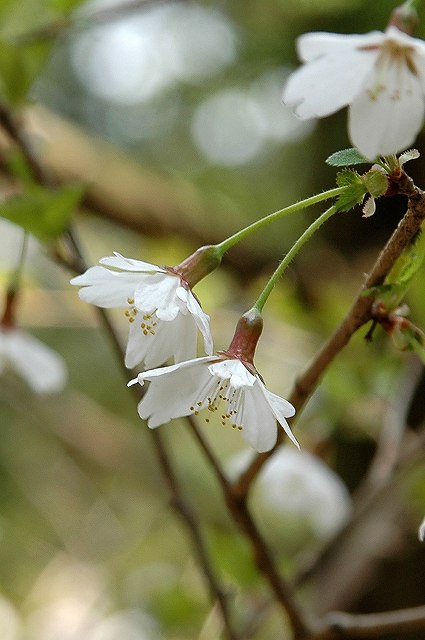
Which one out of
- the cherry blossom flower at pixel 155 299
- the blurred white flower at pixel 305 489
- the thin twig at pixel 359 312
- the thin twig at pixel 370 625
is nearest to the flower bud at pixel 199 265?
the cherry blossom flower at pixel 155 299

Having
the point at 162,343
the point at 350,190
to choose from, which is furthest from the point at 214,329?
the point at 350,190

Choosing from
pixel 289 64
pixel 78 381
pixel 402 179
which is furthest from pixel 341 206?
pixel 78 381

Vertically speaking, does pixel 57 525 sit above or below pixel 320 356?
below

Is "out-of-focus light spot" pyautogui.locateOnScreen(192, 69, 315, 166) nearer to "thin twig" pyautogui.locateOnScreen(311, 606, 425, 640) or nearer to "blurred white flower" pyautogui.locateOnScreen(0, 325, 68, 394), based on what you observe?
"blurred white flower" pyautogui.locateOnScreen(0, 325, 68, 394)

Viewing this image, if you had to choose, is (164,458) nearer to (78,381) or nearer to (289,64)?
(289,64)

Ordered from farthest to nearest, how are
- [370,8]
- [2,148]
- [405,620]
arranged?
[370,8] → [2,148] → [405,620]

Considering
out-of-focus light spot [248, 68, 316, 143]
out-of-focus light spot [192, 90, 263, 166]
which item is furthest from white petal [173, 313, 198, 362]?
out-of-focus light spot [192, 90, 263, 166]

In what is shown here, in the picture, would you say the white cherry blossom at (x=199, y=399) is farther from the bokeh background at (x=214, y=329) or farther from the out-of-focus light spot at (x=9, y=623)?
the out-of-focus light spot at (x=9, y=623)
